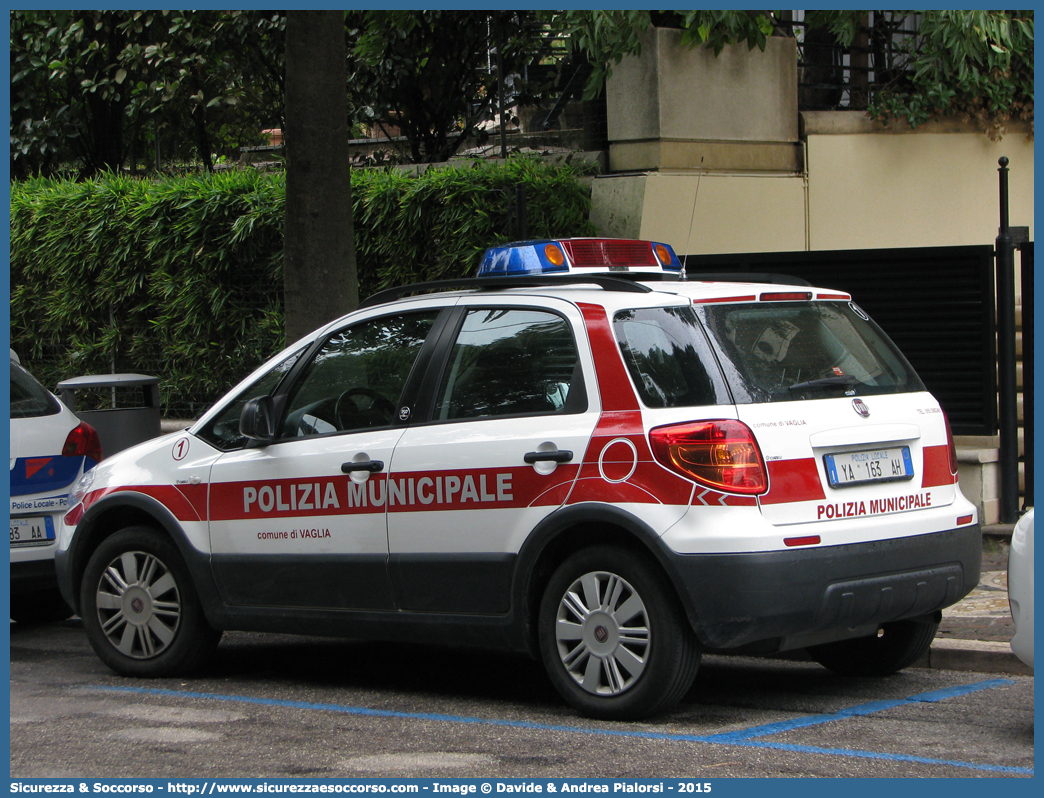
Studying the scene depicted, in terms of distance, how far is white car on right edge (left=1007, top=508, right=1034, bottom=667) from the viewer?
4902 mm

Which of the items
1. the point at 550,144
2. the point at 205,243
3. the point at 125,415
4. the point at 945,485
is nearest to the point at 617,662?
the point at 945,485

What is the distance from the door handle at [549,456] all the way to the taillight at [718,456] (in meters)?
0.40

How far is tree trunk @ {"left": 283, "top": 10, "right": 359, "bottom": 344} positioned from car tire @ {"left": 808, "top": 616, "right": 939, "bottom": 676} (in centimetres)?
401

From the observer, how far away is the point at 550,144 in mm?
11648

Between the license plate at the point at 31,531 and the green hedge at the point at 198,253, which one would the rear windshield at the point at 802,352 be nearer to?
the license plate at the point at 31,531

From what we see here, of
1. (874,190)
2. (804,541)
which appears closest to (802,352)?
(804,541)

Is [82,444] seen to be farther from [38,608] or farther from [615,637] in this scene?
[615,637]

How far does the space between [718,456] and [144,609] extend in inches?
120

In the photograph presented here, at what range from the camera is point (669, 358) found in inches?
206

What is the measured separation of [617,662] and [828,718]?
89 centimetres

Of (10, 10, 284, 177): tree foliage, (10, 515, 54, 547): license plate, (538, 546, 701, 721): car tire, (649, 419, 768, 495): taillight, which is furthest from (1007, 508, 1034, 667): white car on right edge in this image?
(10, 10, 284, 177): tree foliage

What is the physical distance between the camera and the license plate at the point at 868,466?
5148 mm

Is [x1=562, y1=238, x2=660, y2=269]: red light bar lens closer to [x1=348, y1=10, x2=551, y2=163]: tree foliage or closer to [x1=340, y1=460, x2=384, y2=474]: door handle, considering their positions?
[x1=340, y1=460, x2=384, y2=474]: door handle

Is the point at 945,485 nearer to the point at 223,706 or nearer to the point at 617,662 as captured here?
the point at 617,662
